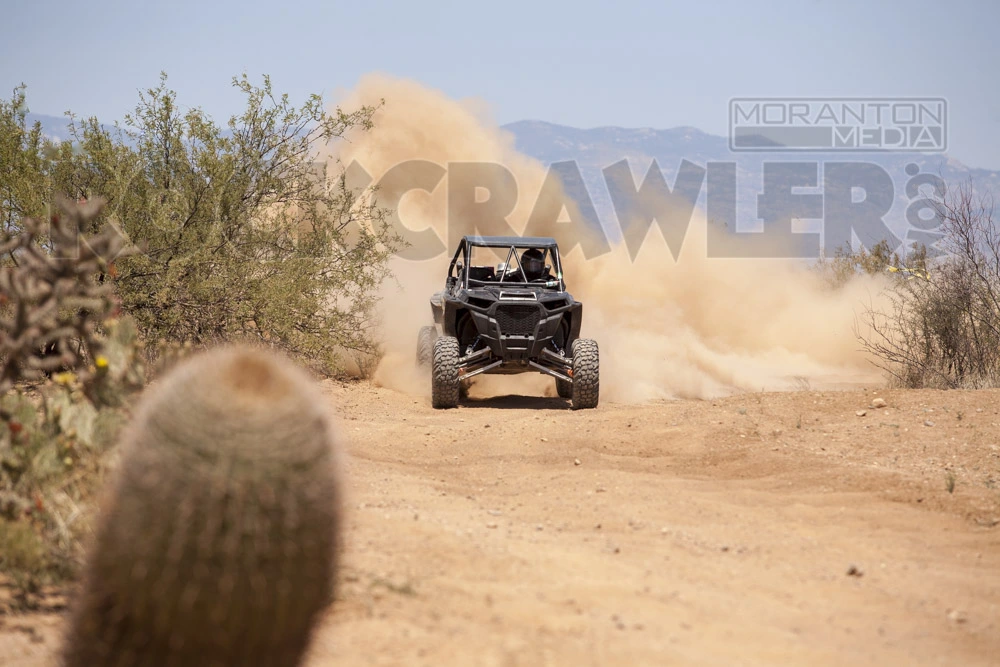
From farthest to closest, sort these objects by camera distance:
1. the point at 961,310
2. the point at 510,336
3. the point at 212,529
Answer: the point at 961,310 < the point at 510,336 < the point at 212,529

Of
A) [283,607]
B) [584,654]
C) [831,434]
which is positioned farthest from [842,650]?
[831,434]

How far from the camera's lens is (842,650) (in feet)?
13.1

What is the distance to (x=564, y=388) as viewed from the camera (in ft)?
46.2

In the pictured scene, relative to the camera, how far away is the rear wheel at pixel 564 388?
13.9 metres

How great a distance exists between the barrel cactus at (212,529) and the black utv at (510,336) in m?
9.14

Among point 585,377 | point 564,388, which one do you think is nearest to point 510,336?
point 585,377

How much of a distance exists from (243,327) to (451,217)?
968cm

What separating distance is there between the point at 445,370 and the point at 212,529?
30.7 feet

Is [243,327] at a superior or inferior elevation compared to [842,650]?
superior

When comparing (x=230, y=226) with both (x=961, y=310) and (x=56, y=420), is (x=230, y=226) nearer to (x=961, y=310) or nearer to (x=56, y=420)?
(x=56, y=420)

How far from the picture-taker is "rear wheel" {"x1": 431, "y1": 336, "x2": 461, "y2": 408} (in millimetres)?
12141

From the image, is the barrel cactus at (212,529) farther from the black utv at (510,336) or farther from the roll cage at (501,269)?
the roll cage at (501,269)

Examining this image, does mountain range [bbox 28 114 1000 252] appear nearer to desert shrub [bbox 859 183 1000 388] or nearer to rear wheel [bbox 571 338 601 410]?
desert shrub [bbox 859 183 1000 388]

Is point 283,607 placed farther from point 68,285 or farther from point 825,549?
point 825,549
